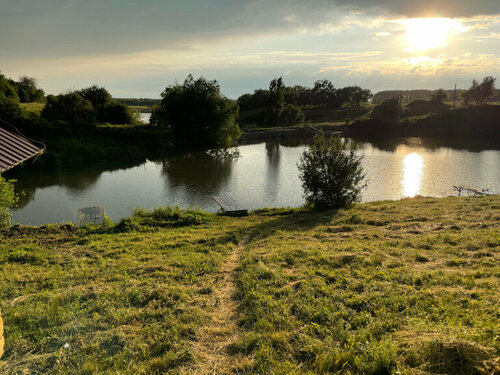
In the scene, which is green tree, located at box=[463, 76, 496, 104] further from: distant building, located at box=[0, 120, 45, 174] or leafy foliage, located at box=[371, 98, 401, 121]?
distant building, located at box=[0, 120, 45, 174]

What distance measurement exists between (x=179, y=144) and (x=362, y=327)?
48.8 m

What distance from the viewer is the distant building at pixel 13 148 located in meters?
5.18

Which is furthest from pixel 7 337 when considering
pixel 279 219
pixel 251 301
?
pixel 279 219

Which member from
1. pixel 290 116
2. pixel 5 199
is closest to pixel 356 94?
pixel 290 116

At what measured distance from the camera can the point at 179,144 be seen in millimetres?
51562

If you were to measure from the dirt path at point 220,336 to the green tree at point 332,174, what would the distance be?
13.3 m

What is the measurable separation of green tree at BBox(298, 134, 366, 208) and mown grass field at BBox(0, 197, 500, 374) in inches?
288

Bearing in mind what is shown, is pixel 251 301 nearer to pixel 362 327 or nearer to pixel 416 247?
pixel 362 327

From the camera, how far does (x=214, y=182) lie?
3148 centimetres

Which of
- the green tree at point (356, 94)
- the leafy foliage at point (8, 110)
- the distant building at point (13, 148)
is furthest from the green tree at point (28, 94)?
the green tree at point (356, 94)

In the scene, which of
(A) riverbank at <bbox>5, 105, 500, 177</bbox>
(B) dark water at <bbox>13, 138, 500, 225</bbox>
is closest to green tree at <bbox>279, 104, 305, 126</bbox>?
(A) riverbank at <bbox>5, 105, 500, 177</bbox>

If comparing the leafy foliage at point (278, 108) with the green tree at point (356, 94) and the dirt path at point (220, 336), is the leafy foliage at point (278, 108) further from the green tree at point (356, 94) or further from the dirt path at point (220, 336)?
the dirt path at point (220, 336)

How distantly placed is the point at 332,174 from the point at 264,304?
14.7 m

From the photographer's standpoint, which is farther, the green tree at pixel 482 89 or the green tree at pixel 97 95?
the green tree at pixel 482 89
